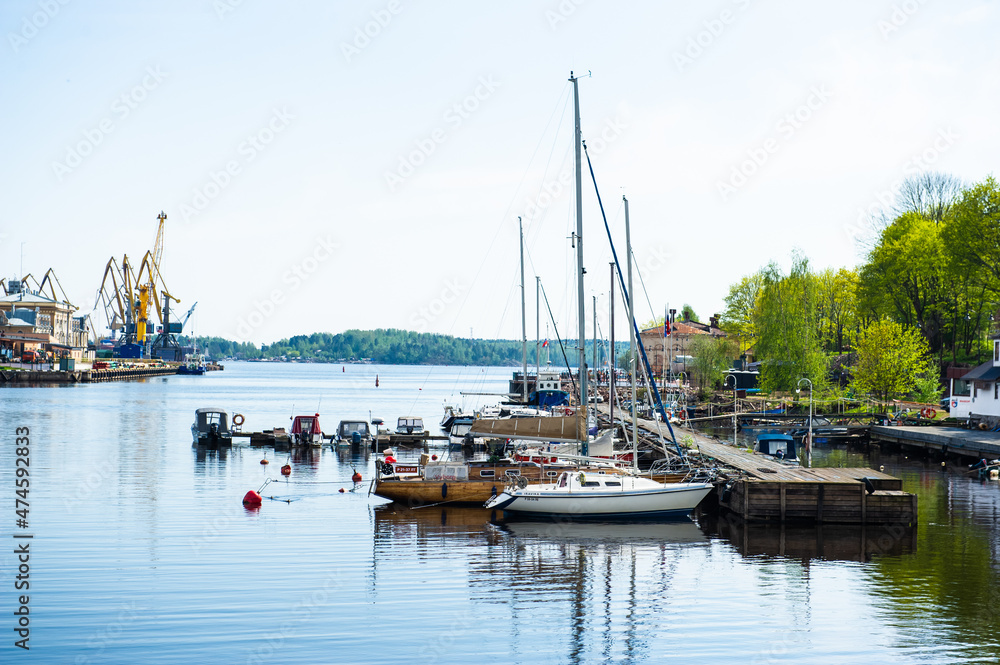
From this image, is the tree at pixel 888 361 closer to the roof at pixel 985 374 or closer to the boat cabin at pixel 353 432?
the roof at pixel 985 374

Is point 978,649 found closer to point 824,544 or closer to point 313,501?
point 824,544

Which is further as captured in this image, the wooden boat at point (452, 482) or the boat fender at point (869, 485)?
the wooden boat at point (452, 482)

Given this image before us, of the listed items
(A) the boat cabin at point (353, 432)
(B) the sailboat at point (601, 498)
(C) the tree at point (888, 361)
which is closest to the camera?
(B) the sailboat at point (601, 498)

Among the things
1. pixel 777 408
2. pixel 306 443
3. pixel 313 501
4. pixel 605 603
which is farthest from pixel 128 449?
pixel 777 408

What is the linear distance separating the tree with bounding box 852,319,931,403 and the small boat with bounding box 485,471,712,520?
53.2 metres

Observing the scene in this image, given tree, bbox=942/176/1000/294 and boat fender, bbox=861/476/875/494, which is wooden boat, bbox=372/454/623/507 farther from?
tree, bbox=942/176/1000/294

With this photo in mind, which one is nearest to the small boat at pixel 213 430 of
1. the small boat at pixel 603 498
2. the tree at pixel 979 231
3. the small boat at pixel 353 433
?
the small boat at pixel 353 433

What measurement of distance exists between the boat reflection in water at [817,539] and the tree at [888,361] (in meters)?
50.9

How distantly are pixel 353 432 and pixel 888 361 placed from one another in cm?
5038

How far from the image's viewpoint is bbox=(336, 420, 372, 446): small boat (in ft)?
222

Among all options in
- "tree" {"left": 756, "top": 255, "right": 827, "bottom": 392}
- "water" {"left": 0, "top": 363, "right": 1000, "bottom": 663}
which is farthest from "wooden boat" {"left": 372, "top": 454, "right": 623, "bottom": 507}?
"tree" {"left": 756, "top": 255, "right": 827, "bottom": 392}

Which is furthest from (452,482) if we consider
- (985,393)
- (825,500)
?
(985,393)

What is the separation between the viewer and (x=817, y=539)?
112 ft

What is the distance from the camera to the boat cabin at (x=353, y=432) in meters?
67.8
